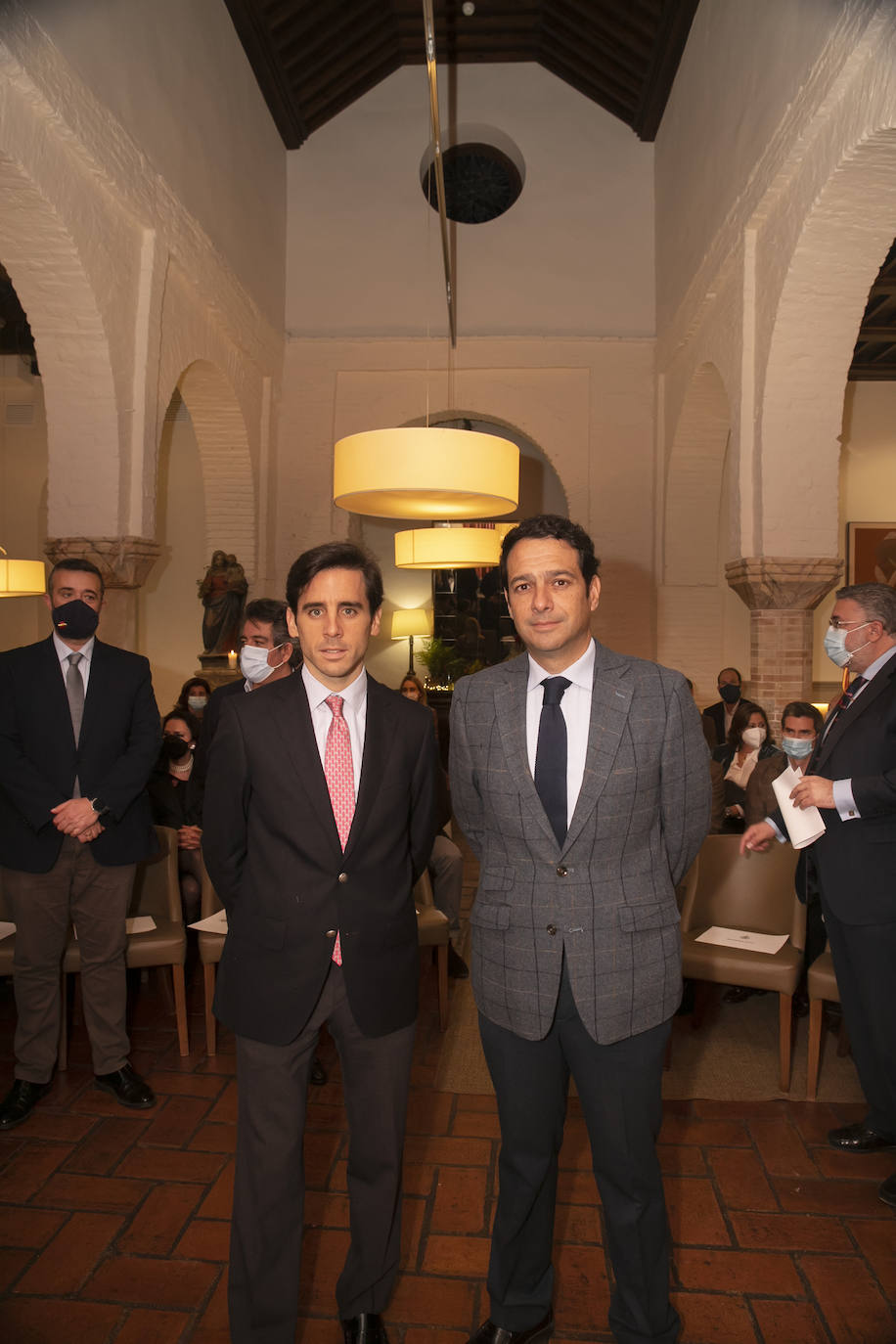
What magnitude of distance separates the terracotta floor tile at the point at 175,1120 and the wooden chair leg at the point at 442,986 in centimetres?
105

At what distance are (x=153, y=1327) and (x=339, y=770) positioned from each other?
139 centimetres

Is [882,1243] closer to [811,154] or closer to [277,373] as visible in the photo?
[811,154]

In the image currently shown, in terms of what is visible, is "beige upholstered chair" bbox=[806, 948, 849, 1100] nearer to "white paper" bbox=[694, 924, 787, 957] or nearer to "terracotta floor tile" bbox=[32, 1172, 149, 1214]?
"white paper" bbox=[694, 924, 787, 957]

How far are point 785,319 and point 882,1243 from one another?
511 centimetres

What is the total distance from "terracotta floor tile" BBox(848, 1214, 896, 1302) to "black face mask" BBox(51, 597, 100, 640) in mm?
2946

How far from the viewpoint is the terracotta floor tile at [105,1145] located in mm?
2953

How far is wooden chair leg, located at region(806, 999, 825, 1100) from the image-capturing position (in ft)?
11.3

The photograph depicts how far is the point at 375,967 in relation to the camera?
6.73ft

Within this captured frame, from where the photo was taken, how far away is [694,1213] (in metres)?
2.76

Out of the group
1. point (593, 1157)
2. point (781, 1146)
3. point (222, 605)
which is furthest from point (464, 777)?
point (222, 605)

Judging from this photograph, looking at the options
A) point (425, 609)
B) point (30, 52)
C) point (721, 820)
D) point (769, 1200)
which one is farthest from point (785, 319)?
point (425, 609)

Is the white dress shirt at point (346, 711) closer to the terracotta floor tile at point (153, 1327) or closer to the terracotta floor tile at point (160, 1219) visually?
the terracotta floor tile at point (153, 1327)

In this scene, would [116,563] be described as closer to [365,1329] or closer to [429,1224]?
[429,1224]

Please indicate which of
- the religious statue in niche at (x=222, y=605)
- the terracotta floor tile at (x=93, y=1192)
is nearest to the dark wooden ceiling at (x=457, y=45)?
the religious statue in niche at (x=222, y=605)
